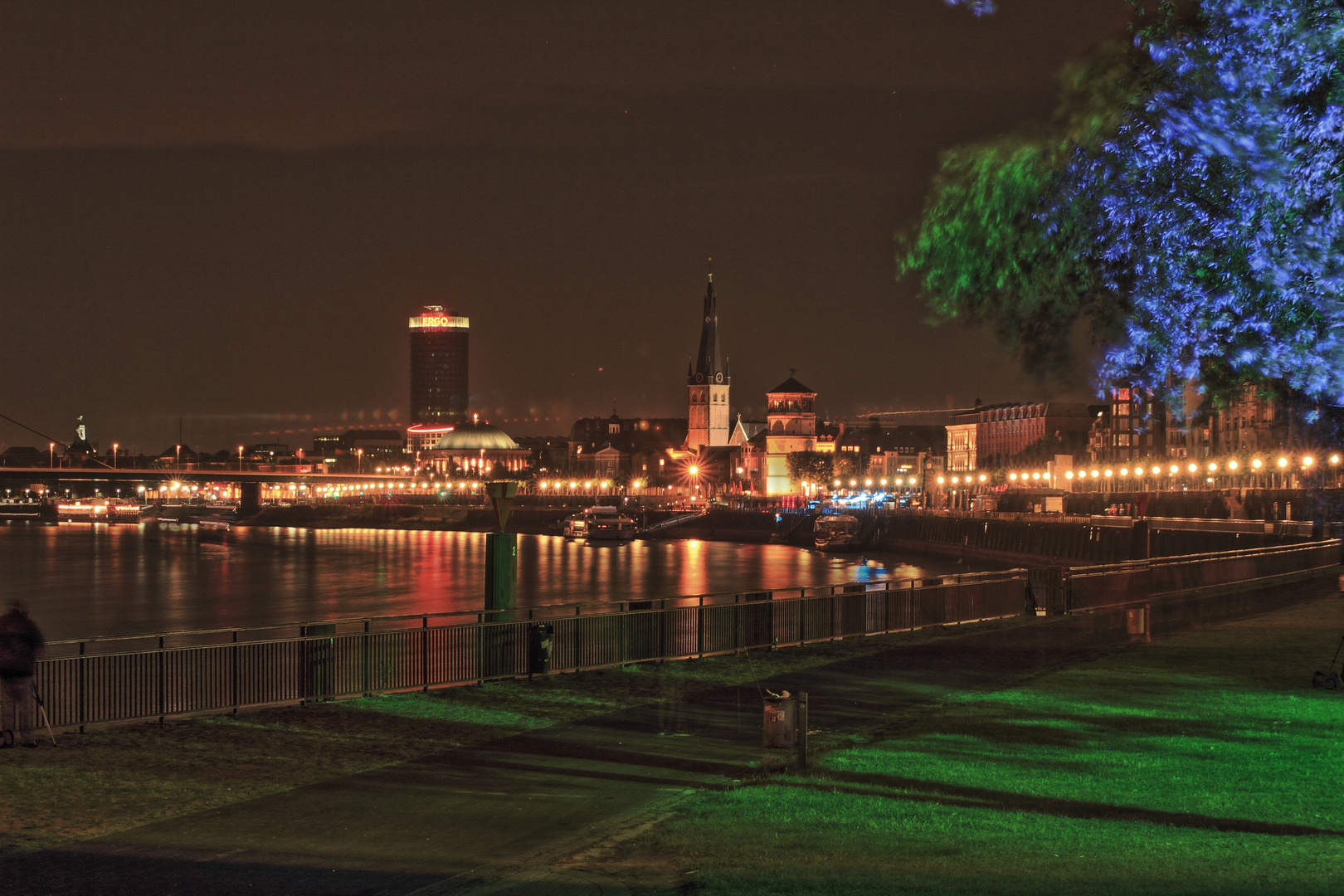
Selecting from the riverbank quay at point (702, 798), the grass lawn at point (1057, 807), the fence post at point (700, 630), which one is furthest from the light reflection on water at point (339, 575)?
the grass lawn at point (1057, 807)

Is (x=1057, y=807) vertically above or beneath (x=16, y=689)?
beneath

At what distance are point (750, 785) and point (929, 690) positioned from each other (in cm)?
765

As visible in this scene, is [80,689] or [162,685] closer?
[80,689]

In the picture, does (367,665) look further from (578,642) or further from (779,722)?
(779,722)

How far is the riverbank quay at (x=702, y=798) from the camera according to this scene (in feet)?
32.8

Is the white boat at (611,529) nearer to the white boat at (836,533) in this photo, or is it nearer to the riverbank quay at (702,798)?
the white boat at (836,533)

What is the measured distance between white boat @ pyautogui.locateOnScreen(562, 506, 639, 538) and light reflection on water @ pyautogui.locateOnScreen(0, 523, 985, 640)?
13.5 ft

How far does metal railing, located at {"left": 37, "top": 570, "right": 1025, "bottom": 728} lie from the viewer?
18.0 m

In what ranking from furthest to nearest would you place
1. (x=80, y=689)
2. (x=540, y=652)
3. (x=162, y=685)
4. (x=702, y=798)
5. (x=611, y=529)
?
1. (x=611, y=529)
2. (x=540, y=652)
3. (x=162, y=685)
4. (x=80, y=689)
5. (x=702, y=798)

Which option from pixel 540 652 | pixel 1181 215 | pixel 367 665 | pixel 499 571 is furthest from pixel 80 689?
pixel 1181 215

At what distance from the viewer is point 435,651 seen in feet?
71.5

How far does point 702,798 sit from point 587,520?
140 m

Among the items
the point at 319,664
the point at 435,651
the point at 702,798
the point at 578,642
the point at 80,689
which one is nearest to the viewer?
A: the point at 702,798

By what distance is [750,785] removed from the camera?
43.0 ft
